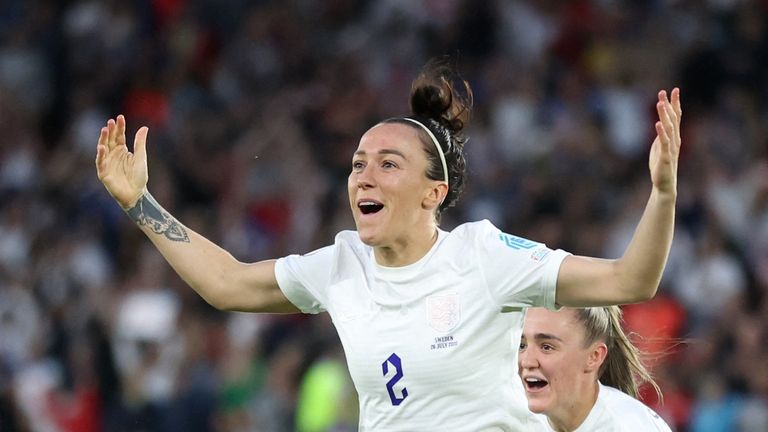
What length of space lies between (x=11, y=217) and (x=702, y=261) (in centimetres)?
555

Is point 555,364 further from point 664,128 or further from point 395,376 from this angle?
point 664,128

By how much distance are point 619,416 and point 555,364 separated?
32cm

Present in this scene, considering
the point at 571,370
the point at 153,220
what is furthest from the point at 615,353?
the point at 153,220

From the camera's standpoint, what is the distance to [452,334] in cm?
450

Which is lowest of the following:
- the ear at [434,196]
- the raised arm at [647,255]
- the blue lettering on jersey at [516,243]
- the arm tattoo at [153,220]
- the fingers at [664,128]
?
the raised arm at [647,255]

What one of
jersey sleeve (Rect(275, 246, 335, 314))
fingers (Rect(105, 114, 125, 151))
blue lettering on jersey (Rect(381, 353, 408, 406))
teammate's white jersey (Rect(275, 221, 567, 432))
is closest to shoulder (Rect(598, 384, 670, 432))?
teammate's white jersey (Rect(275, 221, 567, 432))

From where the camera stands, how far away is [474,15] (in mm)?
12258

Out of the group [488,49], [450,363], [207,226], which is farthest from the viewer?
[488,49]

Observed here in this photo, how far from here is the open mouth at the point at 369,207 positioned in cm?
470

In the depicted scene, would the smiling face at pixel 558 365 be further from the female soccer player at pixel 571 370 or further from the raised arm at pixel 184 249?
the raised arm at pixel 184 249

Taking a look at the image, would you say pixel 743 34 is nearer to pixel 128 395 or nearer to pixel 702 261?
pixel 702 261

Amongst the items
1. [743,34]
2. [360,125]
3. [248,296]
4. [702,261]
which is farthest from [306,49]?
[248,296]

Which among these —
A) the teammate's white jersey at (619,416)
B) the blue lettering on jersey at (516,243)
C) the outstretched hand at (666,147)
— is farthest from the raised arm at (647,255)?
the teammate's white jersey at (619,416)

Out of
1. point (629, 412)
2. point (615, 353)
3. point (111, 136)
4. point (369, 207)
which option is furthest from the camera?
point (615, 353)
